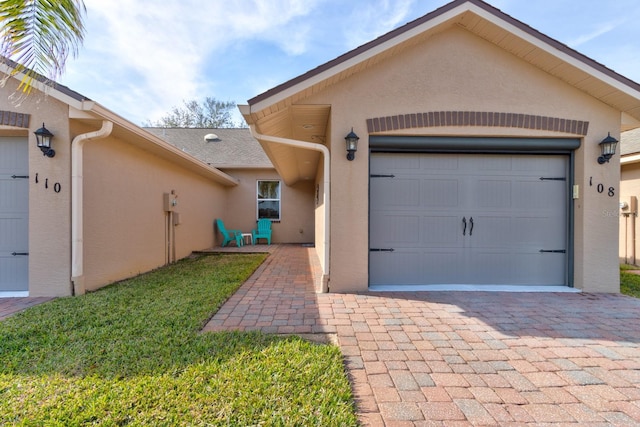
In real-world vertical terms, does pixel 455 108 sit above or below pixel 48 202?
above

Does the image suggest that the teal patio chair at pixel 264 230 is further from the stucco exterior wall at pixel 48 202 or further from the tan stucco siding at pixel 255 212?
the stucco exterior wall at pixel 48 202

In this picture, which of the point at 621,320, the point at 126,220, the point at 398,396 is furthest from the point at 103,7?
the point at 621,320

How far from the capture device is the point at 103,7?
140 inches

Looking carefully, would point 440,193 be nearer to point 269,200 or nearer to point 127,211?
point 127,211

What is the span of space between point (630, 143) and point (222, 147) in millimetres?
14038

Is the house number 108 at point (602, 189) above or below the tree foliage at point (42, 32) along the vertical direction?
below

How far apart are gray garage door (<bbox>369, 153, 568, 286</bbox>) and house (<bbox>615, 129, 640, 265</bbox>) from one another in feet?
14.4

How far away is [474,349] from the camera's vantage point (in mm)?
2787

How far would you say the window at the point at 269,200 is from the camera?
12.1 meters

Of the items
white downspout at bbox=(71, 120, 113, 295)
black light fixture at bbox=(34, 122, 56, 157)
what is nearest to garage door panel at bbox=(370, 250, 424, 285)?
white downspout at bbox=(71, 120, 113, 295)

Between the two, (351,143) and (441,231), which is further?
(441,231)

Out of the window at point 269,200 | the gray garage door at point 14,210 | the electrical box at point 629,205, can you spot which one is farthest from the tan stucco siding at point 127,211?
the electrical box at point 629,205

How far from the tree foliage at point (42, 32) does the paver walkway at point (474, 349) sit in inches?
126

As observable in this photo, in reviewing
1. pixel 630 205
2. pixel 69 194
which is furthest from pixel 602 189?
pixel 69 194
